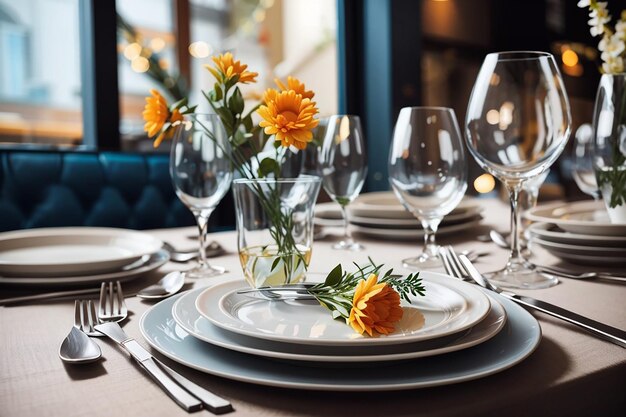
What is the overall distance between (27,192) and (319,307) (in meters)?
1.54

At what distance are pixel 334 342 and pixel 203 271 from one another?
18.3 inches

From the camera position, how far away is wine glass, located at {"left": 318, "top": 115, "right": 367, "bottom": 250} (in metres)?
1.00

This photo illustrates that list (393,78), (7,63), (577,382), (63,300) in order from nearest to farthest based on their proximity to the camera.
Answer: (577,382) → (63,300) → (393,78) → (7,63)

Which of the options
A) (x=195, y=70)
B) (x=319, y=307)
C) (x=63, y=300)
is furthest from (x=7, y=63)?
(x=319, y=307)

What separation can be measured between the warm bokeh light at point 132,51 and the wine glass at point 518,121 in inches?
145

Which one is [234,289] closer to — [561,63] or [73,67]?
[73,67]

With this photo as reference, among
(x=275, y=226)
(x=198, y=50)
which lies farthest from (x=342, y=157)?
(x=198, y=50)

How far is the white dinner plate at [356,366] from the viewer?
1.21 feet

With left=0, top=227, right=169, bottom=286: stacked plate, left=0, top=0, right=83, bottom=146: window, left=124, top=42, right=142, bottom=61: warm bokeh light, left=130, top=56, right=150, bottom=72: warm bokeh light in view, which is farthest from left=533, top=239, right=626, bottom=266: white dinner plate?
left=0, top=0, right=83, bottom=146: window

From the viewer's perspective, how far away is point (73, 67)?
4.72 metres

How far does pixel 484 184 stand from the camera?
4316mm

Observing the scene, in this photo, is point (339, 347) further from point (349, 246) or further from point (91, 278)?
point (349, 246)

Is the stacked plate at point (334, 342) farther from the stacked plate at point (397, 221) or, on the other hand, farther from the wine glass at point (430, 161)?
the stacked plate at point (397, 221)

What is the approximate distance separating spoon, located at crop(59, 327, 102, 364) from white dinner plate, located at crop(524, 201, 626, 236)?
667 mm
